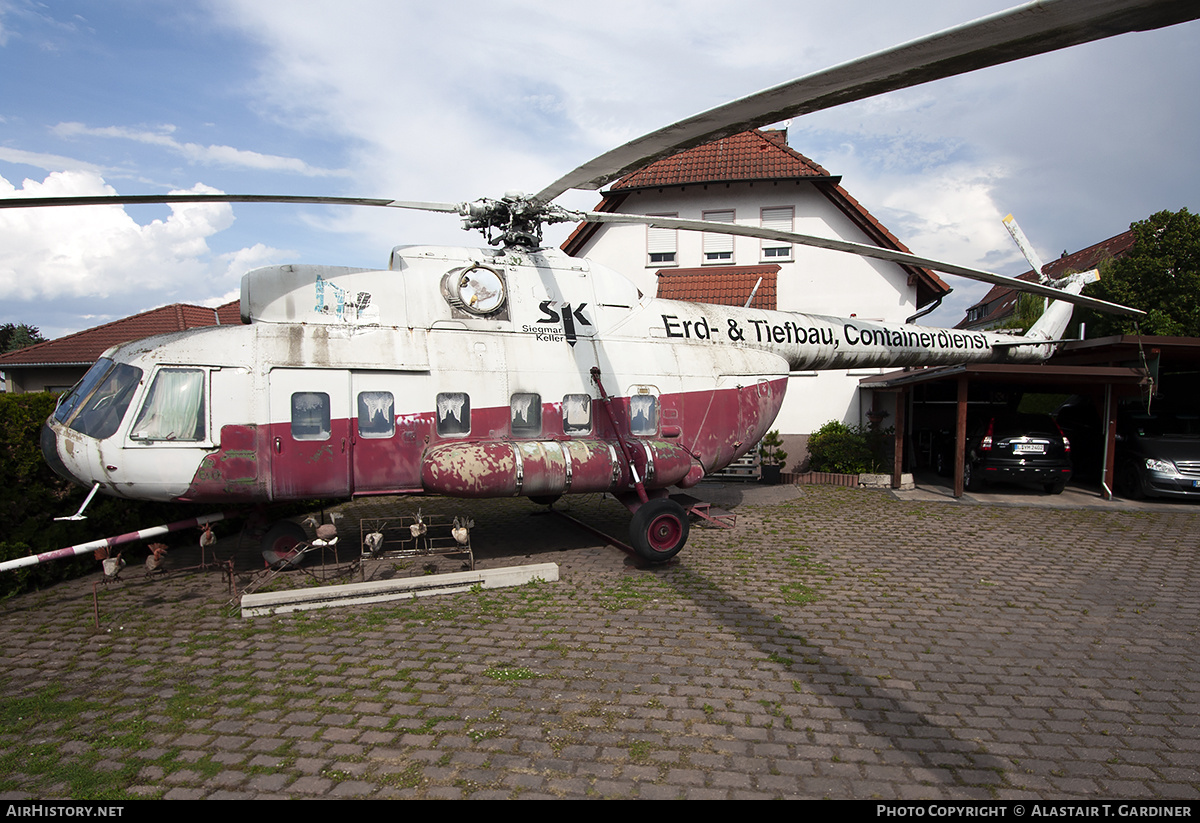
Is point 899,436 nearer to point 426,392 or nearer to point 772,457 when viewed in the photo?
point 772,457

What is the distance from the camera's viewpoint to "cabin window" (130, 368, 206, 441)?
6195mm

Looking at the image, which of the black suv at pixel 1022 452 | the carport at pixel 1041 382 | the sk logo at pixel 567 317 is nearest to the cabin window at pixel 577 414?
the sk logo at pixel 567 317

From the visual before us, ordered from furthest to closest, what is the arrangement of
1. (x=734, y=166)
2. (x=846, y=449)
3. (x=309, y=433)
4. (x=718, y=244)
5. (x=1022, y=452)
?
(x=718, y=244), (x=734, y=166), (x=846, y=449), (x=1022, y=452), (x=309, y=433)

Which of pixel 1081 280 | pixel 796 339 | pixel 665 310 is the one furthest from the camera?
pixel 1081 280

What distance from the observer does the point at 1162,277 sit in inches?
1148

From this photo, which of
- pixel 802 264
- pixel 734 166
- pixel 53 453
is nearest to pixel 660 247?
pixel 734 166

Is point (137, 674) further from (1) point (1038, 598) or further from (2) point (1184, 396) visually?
(2) point (1184, 396)

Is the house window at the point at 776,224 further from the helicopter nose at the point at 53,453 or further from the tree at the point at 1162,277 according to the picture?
the tree at the point at 1162,277

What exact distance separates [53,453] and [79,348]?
19.9 metres

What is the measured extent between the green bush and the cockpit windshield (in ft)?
45.2

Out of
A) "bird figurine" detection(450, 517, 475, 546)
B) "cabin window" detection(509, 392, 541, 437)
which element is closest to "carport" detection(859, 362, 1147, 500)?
"cabin window" detection(509, 392, 541, 437)

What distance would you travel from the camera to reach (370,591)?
20.9 feet

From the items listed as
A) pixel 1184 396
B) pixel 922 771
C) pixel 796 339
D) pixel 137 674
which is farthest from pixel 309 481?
pixel 1184 396

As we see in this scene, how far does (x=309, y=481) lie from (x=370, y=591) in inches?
55.9
